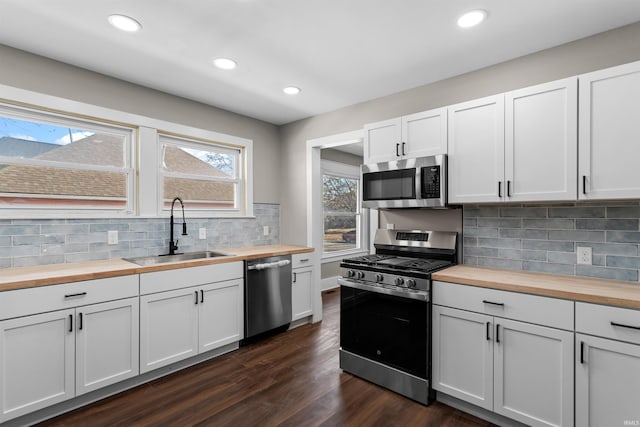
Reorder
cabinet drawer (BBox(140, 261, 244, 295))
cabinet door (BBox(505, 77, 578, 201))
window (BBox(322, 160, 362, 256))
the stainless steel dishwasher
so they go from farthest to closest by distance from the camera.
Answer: window (BBox(322, 160, 362, 256))
the stainless steel dishwasher
cabinet drawer (BBox(140, 261, 244, 295))
cabinet door (BBox(505, 77, 578, 201))

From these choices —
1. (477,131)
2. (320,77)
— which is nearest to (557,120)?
(477,131)

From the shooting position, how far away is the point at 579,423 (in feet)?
5.48

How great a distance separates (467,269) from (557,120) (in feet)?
3.80

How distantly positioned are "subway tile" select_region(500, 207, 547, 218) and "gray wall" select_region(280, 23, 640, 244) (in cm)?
95

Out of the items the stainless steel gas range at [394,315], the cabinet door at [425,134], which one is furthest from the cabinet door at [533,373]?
the cabinet door at [425,134]

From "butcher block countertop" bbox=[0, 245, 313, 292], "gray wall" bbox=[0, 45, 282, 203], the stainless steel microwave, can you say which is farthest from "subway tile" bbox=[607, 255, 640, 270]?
"gray wall" bbox=[0, 45, 282, 203]

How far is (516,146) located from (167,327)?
9.60 ft

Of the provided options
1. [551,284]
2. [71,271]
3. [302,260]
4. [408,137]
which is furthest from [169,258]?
[551,284]

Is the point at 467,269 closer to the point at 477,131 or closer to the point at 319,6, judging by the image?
the point at 477,131

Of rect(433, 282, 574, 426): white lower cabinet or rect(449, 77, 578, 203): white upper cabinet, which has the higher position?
rect(449, 77, 578, 203): white upper cabinet

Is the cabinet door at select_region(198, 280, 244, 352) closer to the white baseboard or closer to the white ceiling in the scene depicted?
the white ceiling

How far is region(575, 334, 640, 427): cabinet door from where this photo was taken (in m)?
1.53

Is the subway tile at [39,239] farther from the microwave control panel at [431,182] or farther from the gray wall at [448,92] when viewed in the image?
the microwave control panel at [431,182]

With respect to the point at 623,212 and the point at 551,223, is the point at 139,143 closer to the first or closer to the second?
the point at 551,223
